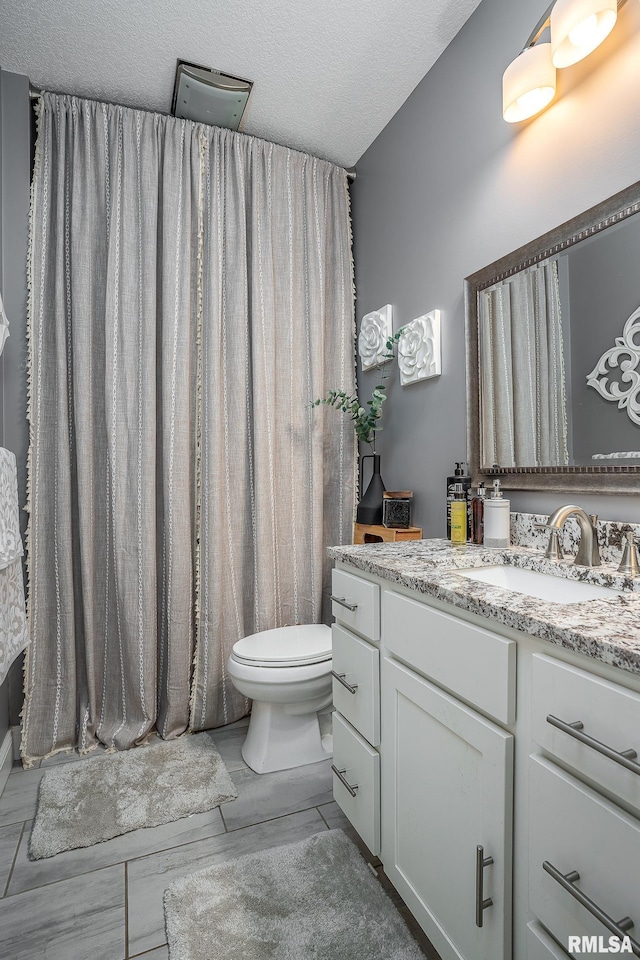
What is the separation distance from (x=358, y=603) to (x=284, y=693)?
65 cm

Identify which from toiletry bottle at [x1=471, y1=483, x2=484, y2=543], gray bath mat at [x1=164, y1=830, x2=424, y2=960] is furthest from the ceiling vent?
gray bath mat at [x1=164, y1=830, x2=424, y2=960]

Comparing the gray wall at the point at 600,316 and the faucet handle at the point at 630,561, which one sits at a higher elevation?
the gray wall at the point at 600,316

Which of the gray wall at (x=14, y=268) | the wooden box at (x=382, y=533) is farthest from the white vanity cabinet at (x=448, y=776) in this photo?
the gray wall at (x=14, y=268)

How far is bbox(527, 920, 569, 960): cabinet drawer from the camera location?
73 cm

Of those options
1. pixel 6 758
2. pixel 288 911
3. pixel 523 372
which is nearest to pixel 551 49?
pixel 523 372

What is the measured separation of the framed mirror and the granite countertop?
0.77 ft

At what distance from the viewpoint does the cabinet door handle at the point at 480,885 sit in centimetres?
85

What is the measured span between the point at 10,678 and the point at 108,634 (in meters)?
0.38

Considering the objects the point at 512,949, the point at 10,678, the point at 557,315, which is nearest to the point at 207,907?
the point at 512,949

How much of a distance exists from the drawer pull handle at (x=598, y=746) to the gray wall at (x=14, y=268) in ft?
6.42

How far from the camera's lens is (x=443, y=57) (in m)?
1.83

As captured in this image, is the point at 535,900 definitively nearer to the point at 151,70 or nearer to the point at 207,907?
the point at 207,907

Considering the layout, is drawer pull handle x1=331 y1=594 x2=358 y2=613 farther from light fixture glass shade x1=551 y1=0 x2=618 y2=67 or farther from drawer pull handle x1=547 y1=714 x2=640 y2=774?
light fixture glass shade x1=551 y1=0 x2=618 y2=67

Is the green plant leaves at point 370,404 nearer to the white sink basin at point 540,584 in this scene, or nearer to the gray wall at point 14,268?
the white sink basin at point 540,584
